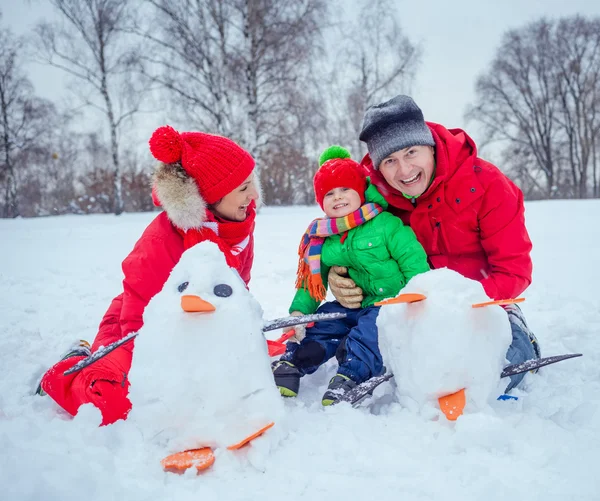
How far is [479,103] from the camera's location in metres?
18.4

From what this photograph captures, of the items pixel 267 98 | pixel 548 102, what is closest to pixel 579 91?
pixel 548 102

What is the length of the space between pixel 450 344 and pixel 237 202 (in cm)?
115

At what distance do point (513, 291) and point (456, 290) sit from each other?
0.64 metres

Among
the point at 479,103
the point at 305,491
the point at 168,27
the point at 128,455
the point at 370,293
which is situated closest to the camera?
the point at 305,491

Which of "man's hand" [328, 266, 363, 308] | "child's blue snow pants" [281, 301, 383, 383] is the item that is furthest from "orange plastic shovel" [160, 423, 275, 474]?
"man's hand" [328, 266, 363, 308]

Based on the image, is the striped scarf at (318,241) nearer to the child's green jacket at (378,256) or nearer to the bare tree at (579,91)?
the child's green jacket at (378,256)

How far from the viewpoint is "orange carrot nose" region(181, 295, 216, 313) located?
112 cm

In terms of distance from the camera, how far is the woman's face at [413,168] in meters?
1.87

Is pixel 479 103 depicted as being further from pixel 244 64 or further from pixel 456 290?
pixel 456 290

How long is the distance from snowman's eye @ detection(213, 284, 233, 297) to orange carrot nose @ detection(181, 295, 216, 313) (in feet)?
0.24

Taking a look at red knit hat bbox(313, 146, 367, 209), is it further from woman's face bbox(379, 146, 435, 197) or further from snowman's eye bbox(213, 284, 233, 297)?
snowman's eye bbox(213, 284, 233, 297)

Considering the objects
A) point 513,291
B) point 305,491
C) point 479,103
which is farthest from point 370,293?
point 479,103

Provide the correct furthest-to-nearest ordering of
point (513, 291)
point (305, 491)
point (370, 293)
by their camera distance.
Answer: point (370, 293)
point (513, 291)
point (305, 491)

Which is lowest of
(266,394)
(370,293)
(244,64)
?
(266,394)
